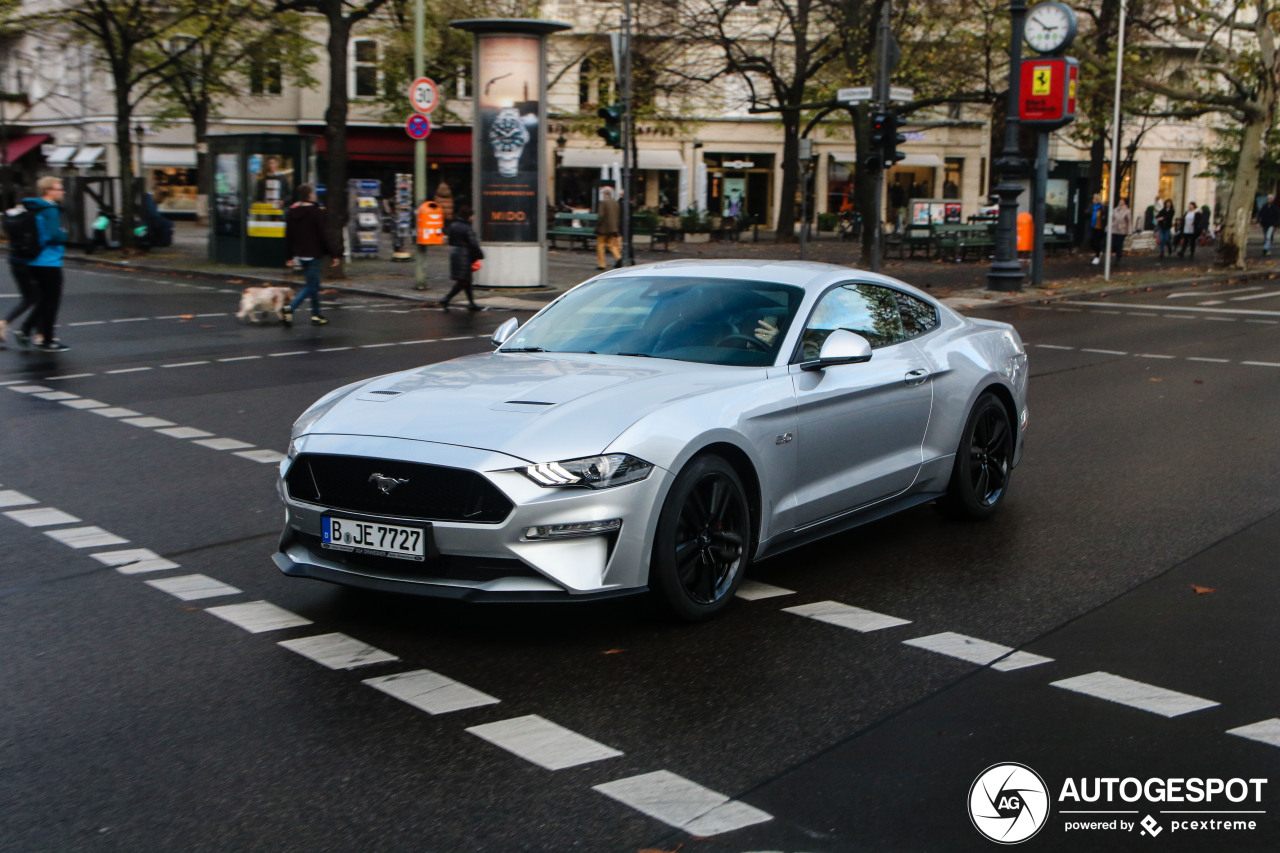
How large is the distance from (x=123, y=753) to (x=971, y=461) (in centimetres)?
473

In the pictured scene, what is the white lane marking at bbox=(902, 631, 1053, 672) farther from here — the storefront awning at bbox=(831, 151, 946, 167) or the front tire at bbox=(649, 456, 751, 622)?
the storefront awning at bbox=(831, 151, 946, 167)

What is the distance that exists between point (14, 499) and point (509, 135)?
16430mm

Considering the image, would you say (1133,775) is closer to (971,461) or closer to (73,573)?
(971,461)

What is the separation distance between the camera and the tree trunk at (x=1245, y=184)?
102 feet

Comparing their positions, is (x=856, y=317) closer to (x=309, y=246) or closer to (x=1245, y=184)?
(x=309, y=246)

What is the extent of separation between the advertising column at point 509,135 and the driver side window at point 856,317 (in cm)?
1699

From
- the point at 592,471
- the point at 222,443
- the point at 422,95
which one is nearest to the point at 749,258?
the point at 422,95

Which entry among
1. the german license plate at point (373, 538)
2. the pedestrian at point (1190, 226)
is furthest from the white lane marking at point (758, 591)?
the pedestrian at point (1190, 226)

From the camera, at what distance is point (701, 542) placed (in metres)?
5.44

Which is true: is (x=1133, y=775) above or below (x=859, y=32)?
below

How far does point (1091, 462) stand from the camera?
30.2 ft

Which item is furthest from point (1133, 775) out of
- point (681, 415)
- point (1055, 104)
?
point (1055, 104)

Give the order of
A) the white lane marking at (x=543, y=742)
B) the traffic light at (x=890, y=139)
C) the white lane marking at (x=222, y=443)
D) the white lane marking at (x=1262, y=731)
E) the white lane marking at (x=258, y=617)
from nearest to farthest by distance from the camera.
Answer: the white lane marking at (x=543, y=742) → the white lane marking at (x=1262, y=731) → the white lane marking at (x=258, y=617) → the white lane marking at (x=222, y=443) → the traffic light at (x=890, y=139)

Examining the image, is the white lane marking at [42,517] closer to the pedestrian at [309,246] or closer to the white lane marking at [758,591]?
the white lane marking at [758,591]
